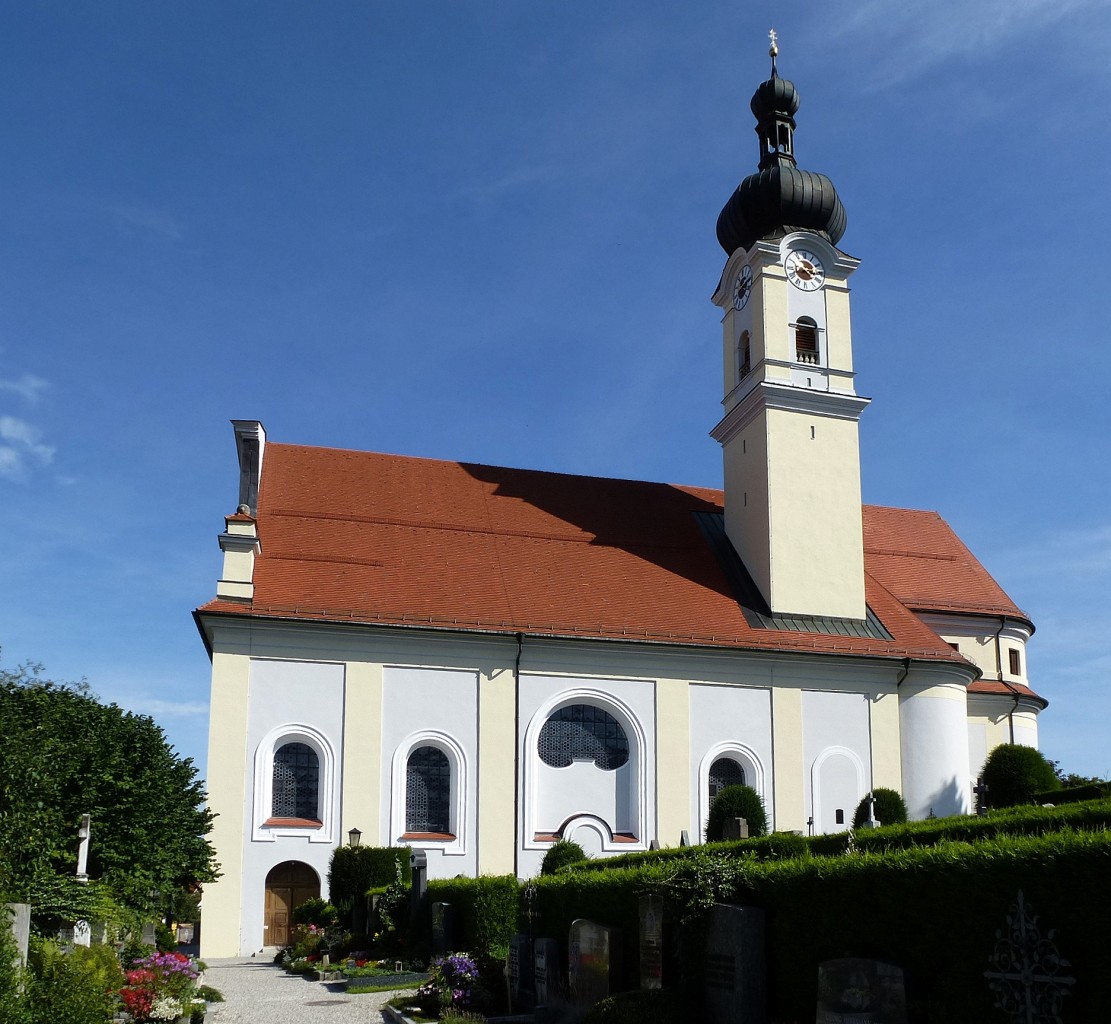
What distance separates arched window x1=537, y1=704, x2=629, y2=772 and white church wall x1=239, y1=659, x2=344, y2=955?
214 inches

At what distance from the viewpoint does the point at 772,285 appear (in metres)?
36.1

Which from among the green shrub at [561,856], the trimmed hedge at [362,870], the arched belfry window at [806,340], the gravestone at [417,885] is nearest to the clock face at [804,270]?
the arched belfry window at [806,340]

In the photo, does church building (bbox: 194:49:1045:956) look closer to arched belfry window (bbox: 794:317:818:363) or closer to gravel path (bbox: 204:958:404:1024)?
arched belfry window (bbox: 794:317:818:363)

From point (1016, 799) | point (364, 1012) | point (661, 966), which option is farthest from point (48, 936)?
point (1016, 799)

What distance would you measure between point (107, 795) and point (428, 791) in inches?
406

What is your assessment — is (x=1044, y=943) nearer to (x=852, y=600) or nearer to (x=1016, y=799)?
(x=1016, y=799)

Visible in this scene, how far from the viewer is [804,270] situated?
120 ft

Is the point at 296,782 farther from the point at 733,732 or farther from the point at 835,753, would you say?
the point at 835,753

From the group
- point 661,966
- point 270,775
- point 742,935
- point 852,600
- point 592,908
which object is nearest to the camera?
point 742,935

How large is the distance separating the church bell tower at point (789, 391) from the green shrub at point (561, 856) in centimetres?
982

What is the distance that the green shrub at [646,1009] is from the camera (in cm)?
1228

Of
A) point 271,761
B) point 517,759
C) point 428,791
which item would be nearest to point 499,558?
point 517,759

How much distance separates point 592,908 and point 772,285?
24152 millimetres

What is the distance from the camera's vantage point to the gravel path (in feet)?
54.1
